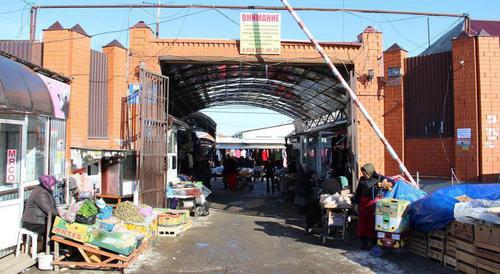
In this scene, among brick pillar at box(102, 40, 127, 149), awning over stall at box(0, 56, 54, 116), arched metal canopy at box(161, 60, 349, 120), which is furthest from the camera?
arched metal canopy at box(161, 60, 349, 120)

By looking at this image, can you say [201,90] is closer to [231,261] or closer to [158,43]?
[158,43]

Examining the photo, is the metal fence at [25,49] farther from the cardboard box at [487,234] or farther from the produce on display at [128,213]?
the cardboard box at [487,234]

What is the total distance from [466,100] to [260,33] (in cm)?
587

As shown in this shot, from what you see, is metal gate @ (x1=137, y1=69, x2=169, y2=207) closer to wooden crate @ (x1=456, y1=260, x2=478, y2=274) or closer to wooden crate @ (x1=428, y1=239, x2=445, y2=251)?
wooden crate @ (x1=428, y1=239, x2=445, y2=251)

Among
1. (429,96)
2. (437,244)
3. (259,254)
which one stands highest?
(429,96)

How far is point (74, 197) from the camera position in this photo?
1025cm

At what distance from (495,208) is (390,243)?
203cm

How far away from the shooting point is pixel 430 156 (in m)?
12.0

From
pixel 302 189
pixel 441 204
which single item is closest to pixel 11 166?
pixel 441 204

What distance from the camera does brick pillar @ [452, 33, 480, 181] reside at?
11.1 metres

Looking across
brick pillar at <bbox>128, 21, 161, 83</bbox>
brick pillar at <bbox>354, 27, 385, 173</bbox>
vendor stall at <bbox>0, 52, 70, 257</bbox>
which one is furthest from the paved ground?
brick pillar at <bbox>128, 21, 161, 83</bbox>

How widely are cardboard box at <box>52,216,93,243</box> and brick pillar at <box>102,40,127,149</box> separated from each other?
15.3ft

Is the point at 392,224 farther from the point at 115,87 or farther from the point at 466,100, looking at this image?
the point at 115,87

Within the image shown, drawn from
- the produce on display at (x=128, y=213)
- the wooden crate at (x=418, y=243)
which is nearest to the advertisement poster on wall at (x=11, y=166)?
the produce on display at (x=128, y=213)
